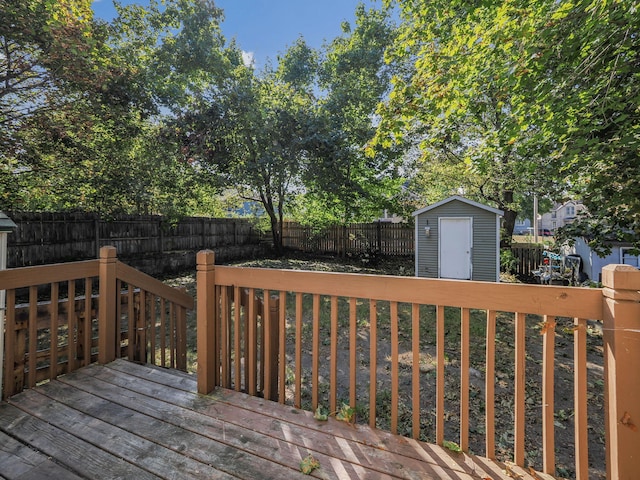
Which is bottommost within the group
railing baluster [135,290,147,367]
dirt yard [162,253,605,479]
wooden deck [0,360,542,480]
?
dirt yard [162,253,605,479]

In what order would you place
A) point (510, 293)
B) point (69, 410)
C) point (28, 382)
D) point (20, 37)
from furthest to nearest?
point (20, 37) → point (28, 382) → point (69, 410) → point (510, 293)

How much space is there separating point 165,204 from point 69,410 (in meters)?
7.21

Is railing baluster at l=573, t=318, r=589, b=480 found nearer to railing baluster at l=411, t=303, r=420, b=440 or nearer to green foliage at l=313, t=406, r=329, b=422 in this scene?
railing baluster at l=411, t=303, r=420, b=440

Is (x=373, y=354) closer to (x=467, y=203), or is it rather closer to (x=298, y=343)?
(x=298, y=343)

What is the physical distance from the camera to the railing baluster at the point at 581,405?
1.25 meters

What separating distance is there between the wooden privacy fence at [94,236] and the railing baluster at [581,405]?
824cm

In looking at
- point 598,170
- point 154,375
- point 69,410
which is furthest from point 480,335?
point 69,410

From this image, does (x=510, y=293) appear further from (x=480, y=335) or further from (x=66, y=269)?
(x=480, y=335)

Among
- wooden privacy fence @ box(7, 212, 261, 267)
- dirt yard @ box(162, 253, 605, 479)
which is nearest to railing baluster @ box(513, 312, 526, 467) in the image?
dirt yard @ box(162, 253, 605, 479)

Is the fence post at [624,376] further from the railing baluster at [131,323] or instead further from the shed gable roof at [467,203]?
the shed gable roof at [467,203]

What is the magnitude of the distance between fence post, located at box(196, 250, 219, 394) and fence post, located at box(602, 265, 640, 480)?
81.2 inches

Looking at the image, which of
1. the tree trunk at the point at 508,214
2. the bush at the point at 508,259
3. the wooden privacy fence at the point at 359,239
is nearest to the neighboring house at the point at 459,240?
the bush at the point at 508,259

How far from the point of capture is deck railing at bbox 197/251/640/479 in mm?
1156

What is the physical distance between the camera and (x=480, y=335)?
453cm
